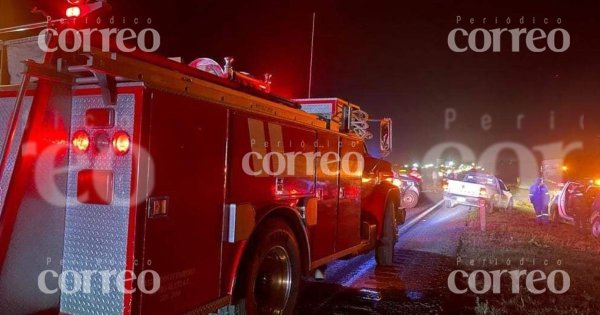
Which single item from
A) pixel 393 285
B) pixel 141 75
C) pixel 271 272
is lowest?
pixel 393 285

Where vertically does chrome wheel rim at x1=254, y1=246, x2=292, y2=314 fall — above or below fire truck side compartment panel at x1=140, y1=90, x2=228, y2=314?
below

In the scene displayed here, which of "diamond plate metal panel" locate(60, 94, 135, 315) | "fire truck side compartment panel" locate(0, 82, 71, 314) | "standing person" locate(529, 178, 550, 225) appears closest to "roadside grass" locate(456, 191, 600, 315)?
"standing person" locate(529, 178, 550, 225)

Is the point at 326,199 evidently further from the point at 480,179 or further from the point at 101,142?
the point at 480,179

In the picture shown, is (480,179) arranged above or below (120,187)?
above

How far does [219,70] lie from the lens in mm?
5176

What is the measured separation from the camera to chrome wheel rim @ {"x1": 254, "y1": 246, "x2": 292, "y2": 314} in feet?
15.7

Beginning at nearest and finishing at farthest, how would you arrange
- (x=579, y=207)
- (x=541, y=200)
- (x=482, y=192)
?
(x=579, y=207) → (x=541, y=200) → (x=482, y=192)

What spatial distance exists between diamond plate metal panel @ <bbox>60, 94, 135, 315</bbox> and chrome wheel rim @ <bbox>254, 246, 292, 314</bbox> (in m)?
1.73

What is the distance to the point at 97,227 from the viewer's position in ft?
10.6

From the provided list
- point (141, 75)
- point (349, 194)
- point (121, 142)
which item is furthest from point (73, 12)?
point (349, 194)

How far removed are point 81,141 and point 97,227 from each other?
589mm

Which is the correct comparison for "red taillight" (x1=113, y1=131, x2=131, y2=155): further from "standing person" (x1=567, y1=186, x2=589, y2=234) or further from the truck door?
"standing person" (x1=567, y1=186, x2=589, y2=234)

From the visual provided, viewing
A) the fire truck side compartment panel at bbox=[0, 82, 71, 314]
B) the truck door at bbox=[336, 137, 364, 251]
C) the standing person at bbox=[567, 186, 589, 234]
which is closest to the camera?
the fire truck side compartment panel at bbox=[0, 82, 71, 314]

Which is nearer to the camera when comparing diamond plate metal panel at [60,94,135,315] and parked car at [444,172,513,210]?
diamond plate metal panel at [60,94,135,315]
